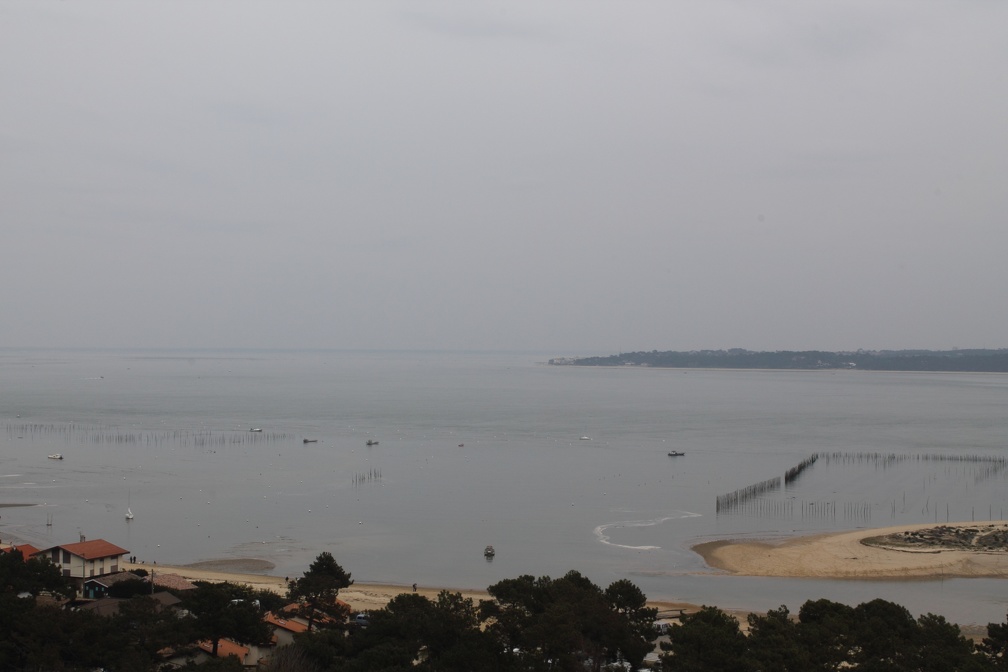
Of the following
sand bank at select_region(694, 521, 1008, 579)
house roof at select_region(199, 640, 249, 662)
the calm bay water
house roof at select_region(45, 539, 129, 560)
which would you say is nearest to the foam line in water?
the calm bay water

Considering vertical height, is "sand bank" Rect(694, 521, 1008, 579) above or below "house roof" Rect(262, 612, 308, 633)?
below

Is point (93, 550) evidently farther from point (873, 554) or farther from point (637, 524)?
point (873, 554)

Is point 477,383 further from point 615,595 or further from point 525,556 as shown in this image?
point 615,595

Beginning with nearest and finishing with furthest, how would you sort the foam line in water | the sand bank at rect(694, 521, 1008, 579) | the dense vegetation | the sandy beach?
1. the dense vegetation
2. the sandy beach
3. the sand bank at rect(694, 521, 1008, 579)
4. the foam line in water

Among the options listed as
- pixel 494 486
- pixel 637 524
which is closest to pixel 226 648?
pixel 637 524

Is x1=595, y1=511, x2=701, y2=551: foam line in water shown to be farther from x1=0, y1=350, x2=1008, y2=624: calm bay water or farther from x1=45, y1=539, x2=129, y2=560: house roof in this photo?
x1=45, y1=539, x2=129, y2=560: house roof

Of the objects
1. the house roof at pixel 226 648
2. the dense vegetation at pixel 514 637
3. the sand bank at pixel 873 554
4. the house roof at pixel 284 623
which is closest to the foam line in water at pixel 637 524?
the sand bank at pixel 873 554
